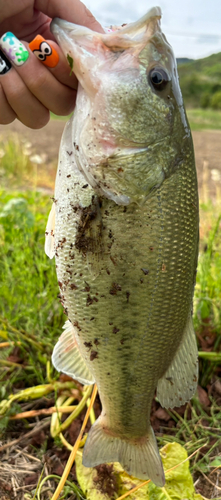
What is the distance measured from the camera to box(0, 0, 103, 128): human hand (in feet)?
4.30

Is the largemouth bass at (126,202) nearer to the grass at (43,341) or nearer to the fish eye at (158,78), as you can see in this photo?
the fish eye at (158,78)

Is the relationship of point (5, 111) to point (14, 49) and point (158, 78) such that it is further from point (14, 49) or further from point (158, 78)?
point (158, 78)

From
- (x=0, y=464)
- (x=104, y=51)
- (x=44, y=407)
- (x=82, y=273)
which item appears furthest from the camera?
(x=44, y=407)

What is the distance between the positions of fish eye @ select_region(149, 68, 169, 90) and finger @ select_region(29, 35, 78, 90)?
1.00 ft

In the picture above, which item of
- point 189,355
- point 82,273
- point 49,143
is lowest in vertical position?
point 49,143

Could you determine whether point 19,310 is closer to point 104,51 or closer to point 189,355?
point 189,355

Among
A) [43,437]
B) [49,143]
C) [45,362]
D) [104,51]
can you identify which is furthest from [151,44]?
[49,143]

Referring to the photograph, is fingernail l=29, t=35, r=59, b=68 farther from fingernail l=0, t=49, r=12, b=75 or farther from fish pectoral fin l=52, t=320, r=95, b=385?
fish pectoral fin l=52, t=320, r=95, b=385

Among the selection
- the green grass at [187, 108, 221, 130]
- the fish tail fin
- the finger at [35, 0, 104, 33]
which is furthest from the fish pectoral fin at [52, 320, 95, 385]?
the green grass at [187, 108, 221, 130]

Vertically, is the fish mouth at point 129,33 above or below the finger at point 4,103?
above

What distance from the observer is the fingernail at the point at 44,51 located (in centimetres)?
124

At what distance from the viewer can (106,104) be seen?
117 centimetres

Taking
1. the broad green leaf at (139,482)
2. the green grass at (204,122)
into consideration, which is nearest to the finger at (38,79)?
the broad green leaf at (139,482)

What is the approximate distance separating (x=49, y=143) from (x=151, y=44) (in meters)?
13.8
